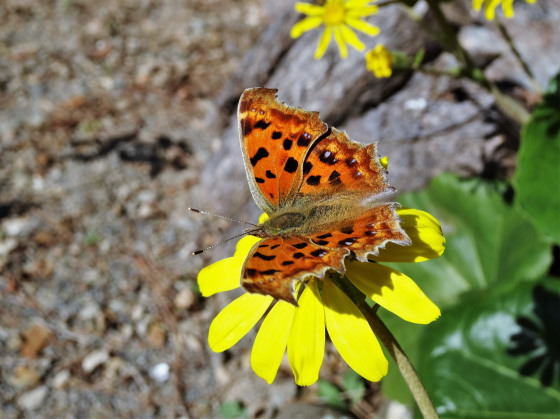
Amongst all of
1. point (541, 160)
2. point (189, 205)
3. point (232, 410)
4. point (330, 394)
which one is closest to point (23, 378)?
point (232, 410)

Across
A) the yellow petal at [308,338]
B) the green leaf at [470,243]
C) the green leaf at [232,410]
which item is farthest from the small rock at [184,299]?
the yellow petal at [308,338]

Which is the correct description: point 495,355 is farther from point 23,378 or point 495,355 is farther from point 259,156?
point 23,378

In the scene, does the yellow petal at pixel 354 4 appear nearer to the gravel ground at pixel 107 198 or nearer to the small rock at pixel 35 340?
the gravel ground at pixel 107 198

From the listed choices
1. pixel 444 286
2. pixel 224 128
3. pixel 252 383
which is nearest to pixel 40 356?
pixel 252 383

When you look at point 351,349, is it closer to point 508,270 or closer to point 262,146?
point 262,146

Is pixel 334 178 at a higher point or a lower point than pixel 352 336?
higher

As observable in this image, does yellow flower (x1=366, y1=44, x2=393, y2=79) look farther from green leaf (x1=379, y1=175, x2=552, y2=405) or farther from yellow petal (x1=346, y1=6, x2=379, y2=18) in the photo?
green leaf (x1=379, y1=175, x2=552, y2=405)

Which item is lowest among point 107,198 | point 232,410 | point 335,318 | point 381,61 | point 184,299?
point 232,410
